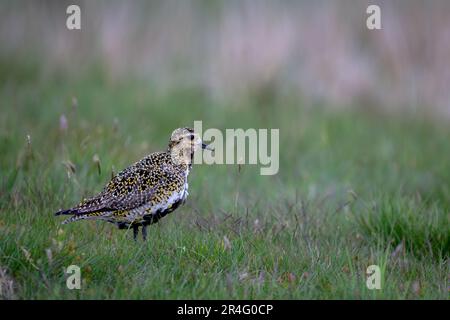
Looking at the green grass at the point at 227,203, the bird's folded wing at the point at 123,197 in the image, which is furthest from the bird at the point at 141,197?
the green grass at the point at 227,203

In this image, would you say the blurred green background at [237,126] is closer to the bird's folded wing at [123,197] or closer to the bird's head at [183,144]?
the bird's folded wing at [123,197]

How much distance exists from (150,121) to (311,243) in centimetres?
525

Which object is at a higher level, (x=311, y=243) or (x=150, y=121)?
(x=150, y=121)

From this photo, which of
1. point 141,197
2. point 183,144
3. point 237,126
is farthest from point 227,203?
point 237,126

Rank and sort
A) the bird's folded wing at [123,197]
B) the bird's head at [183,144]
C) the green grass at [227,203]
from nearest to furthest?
the green grass at [227,203] → the bird's folded wing at [123,197] → the bird's head at [183,144]

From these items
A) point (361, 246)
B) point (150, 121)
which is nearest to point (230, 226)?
point (361, 246)

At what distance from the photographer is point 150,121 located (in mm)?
11586

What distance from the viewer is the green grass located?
583cm

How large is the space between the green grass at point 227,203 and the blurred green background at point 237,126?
2 cm

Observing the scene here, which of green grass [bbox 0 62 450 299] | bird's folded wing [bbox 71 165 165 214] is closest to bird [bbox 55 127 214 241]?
bird's folded wing [bbox 71 165 165 214]

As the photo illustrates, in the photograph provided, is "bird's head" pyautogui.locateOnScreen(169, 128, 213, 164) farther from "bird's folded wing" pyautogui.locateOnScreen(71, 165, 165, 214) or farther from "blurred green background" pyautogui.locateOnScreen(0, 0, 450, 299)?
"blurred green background" pyautogui.locateOnScreen(0, 0, 450, 299)

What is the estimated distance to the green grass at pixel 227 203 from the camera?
583cm

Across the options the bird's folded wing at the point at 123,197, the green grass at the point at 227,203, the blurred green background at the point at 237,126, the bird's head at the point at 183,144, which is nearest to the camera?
the green grass at the point at 227,203
